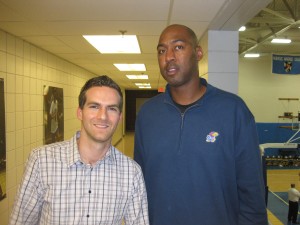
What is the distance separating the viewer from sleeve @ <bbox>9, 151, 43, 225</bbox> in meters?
1.49

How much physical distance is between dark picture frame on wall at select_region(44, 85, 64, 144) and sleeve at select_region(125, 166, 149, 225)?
13.1 ft

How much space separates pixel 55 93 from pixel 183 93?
4506 millimetres

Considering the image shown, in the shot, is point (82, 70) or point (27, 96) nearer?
point (27, 96)

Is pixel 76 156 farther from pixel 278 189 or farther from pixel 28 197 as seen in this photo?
pixel 278 189

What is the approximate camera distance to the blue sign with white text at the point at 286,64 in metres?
8.59

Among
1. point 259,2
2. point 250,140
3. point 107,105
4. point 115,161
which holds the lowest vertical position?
point 115,161

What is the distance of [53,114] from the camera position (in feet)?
18.3

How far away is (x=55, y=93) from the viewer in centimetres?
571

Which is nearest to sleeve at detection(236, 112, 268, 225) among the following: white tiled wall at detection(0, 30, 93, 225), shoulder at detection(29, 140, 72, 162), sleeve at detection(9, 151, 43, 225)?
shoulder at detection(29, 140, 72, 162)

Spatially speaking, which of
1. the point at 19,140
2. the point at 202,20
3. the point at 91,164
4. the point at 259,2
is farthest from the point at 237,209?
the point at 19,140

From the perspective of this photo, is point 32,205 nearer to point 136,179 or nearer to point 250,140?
point 136,179

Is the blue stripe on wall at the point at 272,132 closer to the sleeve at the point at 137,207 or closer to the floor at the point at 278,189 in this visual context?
the floor at the point at 278,189

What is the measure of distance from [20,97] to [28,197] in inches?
121

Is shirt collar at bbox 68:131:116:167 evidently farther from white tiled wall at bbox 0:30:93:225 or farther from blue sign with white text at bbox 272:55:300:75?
blue sign with white text at bbox 272:55:300:75
